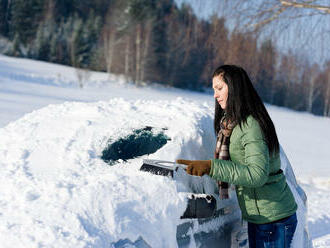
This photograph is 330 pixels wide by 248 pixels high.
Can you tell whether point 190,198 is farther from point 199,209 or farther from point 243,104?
point 243,104

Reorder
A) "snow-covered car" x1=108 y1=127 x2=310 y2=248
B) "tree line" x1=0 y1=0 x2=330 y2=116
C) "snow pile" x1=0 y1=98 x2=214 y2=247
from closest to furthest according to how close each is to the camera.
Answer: "snow pile" x1=0 y1=98 x2=214 y2=247
"snow-covered car" x1=108 y1=127 x2=310 y2=248
"tree line" x1=0 y1=0 x2=330 y2=116

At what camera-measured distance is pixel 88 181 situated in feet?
6.48

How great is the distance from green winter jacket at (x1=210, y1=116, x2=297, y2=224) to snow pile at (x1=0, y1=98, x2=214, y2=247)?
40 centimetres

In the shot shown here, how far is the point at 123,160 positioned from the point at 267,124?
0.96 m

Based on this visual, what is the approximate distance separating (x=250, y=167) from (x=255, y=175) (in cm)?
5

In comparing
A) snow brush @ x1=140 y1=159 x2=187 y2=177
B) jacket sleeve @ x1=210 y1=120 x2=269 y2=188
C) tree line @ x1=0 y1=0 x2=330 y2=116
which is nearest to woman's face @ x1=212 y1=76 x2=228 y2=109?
jacket sleeve @ x1=210 y1=120 x2=269 y2=188

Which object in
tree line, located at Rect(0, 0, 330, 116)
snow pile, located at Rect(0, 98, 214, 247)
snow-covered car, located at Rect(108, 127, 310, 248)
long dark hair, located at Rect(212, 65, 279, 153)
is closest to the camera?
snow pile, located at Rect(0, 98, 214, 247)

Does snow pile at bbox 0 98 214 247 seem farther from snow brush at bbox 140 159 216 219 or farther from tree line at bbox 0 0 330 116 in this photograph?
tree line at bbox 0 0 330 116

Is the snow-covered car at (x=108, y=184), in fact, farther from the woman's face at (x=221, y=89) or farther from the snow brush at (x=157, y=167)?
the woman's face at (x=221, y=89)

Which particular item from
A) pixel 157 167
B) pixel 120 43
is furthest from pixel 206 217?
pixel 120 43

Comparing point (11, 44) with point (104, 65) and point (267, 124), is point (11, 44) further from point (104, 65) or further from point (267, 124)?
point (267, 124)

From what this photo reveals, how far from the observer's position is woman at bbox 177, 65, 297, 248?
5.59 feet

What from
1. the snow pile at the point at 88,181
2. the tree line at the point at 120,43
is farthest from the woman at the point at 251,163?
the tree line at the point at 120,43

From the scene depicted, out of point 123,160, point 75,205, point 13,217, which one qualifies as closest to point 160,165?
point 123,160
